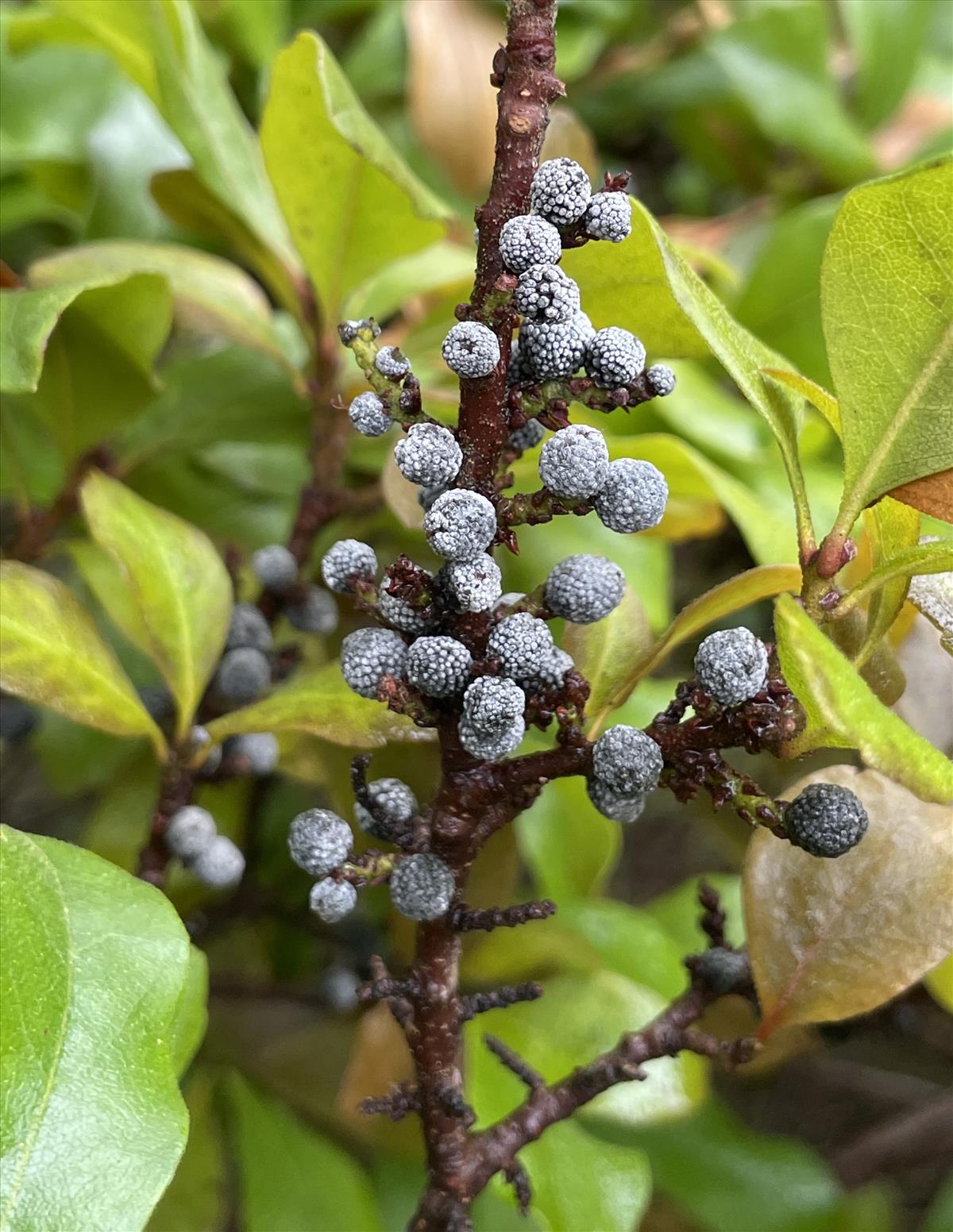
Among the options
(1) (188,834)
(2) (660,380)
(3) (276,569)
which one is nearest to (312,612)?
(3) (276,569)

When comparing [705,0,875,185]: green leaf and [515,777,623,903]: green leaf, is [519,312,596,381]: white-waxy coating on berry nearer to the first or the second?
[515,777,623,903]: green leaf

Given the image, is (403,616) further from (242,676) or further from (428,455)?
(242,676)

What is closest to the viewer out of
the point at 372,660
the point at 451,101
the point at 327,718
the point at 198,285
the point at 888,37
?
the point at 372,660

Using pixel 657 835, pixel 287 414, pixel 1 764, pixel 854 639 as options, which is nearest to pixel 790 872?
pixel 854 639

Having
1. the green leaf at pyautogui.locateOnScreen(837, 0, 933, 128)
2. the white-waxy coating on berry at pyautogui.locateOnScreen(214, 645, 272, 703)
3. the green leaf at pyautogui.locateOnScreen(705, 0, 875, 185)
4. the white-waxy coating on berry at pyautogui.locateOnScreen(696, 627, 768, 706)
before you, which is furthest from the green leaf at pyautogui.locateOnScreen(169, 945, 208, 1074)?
the green leaf at pyautogui.locateOnScreen(837, 0, 933, 128)

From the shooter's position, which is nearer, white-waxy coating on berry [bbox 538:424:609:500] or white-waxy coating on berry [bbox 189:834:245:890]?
white-waxy coating on berry [bbox 538:424:609:500]

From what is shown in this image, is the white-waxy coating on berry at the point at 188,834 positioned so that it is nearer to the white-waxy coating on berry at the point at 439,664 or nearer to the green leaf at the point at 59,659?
the green leaf at the point at 59,659

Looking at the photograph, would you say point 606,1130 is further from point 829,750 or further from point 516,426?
point 516,426
